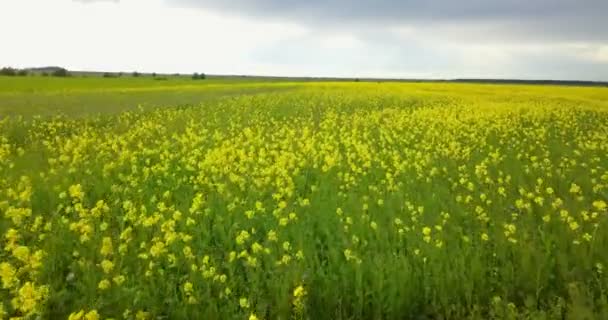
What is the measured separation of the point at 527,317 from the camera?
3771 mm

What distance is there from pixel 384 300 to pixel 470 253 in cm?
115

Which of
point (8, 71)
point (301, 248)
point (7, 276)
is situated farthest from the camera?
point (8, 71)

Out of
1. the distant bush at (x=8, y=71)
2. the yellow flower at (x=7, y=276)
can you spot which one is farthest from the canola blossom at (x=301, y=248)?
the distant bush at (x=8, y=71)

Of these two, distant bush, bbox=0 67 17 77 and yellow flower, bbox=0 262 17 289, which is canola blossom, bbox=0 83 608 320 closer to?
yellow flower, bbox=0 262 17 289

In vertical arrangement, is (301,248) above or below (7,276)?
below

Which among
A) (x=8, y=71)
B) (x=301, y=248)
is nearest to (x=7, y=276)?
(x=301, y=248)

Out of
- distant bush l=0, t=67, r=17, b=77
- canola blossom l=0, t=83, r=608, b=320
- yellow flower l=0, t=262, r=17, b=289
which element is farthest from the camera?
distant bush l=0, t=67, r=17, b=77

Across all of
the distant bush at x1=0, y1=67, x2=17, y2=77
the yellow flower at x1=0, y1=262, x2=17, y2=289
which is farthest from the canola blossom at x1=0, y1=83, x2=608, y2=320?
the distant bush at x1=0, y1=67, x2=17, y2=77

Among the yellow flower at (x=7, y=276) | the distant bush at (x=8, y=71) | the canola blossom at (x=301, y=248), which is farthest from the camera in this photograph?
the distant bush at (x=8, y=71)

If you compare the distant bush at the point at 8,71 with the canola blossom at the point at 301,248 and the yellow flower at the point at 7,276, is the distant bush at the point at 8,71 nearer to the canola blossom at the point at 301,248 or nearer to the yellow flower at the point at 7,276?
the canola blossom at the point at 301,248

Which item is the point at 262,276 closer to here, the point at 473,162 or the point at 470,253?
the point at 470,253

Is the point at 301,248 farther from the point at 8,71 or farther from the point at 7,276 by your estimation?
the point at 8,71

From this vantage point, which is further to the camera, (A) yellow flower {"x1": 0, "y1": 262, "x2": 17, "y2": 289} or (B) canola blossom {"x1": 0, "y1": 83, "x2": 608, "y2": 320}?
(B) canola blossom {"x1": 0, "y1": 83, "x2": 608, "y2": 320}

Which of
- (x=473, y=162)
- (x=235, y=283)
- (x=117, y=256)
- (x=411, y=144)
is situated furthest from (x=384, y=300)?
(x=411, y=144)
